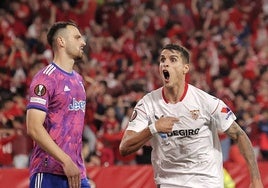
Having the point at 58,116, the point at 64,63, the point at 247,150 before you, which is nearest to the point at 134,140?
the point at 58,116

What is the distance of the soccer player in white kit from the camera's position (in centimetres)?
644

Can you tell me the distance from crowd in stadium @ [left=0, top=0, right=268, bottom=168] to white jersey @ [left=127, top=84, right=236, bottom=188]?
4964 mm

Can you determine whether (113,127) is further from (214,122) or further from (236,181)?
(214,122)

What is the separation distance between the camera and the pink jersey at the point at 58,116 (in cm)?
613

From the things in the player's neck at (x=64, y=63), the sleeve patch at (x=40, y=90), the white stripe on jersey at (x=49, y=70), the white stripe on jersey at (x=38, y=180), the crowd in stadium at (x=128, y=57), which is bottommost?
the white stripe on jersey at (x=38, y=180)

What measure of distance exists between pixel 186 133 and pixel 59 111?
1067mm

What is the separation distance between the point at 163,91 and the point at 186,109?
0.28 m

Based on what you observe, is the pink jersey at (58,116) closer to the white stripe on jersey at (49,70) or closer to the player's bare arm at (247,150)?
the white stripe on jersey at (49,70)

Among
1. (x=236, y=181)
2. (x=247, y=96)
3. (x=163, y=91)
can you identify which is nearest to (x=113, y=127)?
(x=236, y=181)

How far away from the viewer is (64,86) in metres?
6.23

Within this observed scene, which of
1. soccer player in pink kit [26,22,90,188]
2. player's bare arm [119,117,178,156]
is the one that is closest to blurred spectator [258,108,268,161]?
player's bare arm [119,117,178,156]

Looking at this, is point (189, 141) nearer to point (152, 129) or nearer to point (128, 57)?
point (152, 129)

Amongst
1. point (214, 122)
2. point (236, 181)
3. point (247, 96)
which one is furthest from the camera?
point (247, 96)

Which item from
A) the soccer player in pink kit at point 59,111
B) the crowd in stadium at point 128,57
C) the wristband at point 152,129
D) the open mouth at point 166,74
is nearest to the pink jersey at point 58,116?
the soccer player in pink kit at point 59,111
